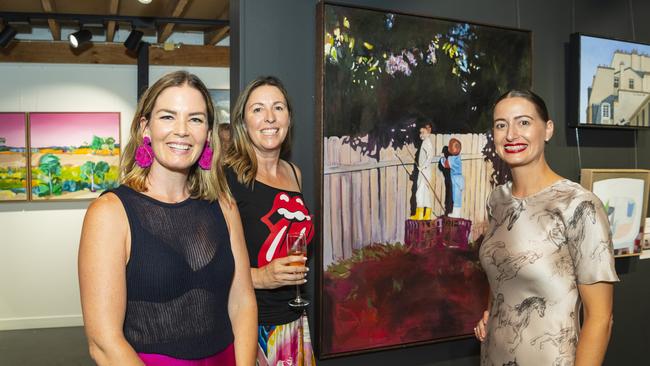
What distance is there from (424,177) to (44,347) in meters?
4.28

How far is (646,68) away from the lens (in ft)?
11.3

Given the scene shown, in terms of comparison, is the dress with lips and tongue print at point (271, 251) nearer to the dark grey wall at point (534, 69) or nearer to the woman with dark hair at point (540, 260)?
the dark grey wall at point (534, 69)

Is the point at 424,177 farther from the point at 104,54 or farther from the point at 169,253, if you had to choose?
the point at 104,54

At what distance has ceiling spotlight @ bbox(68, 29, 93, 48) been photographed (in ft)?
17.9

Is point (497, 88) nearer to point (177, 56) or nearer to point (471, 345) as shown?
point (471, 345)

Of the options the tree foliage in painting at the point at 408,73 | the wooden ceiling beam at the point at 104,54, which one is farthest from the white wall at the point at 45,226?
the tree foliage in painting at the point at 408,73

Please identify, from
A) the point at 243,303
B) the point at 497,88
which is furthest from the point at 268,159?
the point at 497,88

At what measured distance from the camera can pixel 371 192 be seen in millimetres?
2658

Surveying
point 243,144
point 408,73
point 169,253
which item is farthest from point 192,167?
point 408,73

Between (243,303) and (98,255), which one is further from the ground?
(98,255)

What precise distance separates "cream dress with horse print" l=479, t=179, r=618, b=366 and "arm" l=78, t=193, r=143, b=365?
127 cm

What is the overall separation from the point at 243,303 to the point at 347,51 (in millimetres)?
1324

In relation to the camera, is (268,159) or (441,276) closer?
(268,159)

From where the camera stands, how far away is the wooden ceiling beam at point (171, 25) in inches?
192
